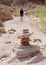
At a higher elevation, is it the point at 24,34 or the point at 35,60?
the point at 24,34

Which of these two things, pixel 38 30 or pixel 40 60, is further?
pixel 38 30

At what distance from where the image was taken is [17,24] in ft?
44.9

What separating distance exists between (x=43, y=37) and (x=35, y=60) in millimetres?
3178

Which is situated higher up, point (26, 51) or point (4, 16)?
point (26, 51)

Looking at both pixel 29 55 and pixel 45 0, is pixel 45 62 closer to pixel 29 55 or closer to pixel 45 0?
pixel 29 55

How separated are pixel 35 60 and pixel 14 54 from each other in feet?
2.78

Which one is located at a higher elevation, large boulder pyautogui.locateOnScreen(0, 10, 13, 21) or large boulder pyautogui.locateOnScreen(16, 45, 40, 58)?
large boulder pyautogui.locateOnScreen(16, 45, 40, 58)

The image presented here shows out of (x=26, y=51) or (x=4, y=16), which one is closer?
(x=26, y=51)

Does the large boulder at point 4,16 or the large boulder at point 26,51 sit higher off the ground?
the large boulder at point 26,51

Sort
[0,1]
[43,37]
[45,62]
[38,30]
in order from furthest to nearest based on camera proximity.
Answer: [0,1], [38,30], [43,37], [45,62]

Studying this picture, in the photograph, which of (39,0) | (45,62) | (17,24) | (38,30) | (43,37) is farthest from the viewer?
(39,0)

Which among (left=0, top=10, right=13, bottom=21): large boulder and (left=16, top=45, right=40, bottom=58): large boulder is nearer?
(left=16, top=45, right=40, bottom=58): large boulder

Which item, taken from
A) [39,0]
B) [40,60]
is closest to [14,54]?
[40,60]

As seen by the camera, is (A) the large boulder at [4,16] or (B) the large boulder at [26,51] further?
(A) the large boulder at [4,16]
